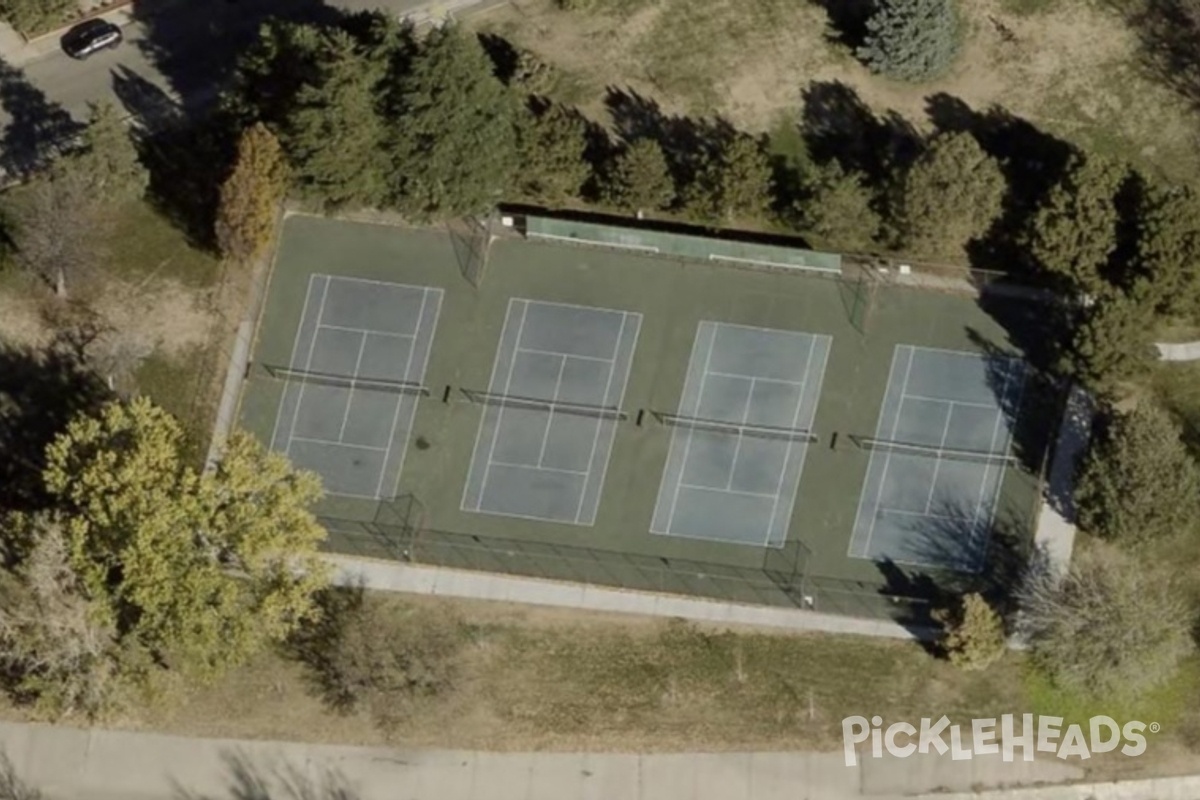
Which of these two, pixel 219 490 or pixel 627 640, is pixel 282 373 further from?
pixel 627 640

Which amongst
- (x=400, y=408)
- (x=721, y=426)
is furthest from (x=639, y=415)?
(x=400, y=408)

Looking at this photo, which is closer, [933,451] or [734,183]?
[734,183]

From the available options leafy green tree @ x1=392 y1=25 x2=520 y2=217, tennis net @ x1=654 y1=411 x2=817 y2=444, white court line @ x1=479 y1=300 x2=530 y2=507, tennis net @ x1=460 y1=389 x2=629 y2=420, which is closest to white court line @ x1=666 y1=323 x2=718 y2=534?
tennis net @ x1=654 y1=411 x2=817 y2=444

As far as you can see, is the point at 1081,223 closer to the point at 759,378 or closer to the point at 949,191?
the point at 949,191

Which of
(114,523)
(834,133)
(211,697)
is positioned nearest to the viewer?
(114,523)

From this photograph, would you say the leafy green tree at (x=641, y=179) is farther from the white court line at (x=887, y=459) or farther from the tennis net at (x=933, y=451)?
the tennis net at (x=933, y=451)

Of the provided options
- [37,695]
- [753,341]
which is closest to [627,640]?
[753,341]
